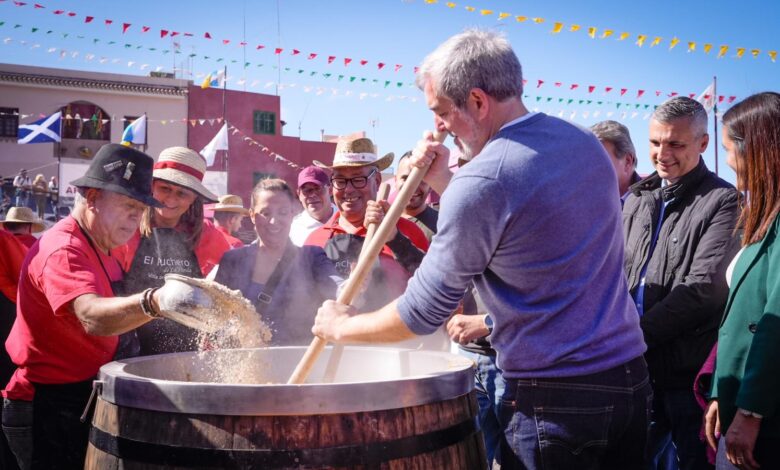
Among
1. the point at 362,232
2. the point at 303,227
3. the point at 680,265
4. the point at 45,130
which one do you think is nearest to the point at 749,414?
the point at 680,265

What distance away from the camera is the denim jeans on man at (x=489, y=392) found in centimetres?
336

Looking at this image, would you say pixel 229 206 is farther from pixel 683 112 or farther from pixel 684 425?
pixel 684 425

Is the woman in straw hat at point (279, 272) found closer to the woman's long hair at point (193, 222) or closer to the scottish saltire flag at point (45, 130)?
the woman's long hair at point (193, 222)

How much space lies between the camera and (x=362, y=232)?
3947 millimetres

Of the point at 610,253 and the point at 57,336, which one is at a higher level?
the point at 610,253

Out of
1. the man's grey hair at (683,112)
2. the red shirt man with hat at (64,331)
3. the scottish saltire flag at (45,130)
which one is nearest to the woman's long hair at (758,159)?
the man's grey hair at (683,112)

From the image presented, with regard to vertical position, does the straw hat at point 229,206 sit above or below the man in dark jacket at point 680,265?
above

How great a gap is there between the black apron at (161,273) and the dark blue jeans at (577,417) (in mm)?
1809

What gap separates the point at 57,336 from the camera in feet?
8.52

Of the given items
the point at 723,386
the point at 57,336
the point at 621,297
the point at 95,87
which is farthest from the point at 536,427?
the point at 95,87

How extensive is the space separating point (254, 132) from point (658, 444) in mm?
26839

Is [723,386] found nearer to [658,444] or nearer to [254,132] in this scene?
[658,444]

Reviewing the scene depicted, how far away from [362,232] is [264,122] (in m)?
25.8

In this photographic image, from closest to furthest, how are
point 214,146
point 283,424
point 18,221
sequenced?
point 283,424 → point 18,221 → point 214,146
